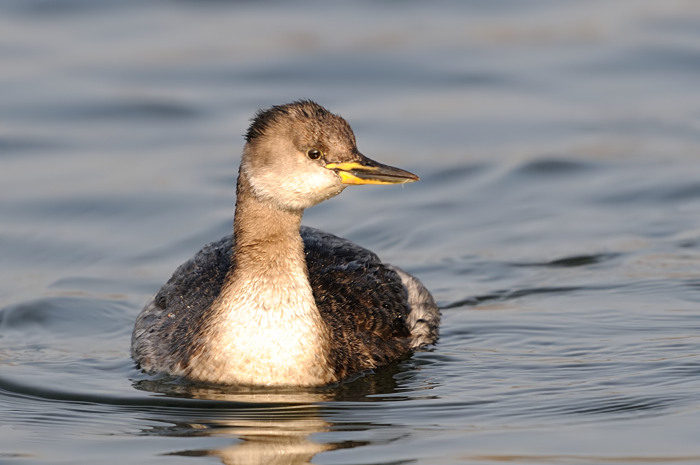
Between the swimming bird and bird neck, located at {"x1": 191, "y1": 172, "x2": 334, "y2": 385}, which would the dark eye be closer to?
the swimming bird

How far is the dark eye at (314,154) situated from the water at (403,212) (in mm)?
1614

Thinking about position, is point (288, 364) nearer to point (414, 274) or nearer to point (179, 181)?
point (414, 274)

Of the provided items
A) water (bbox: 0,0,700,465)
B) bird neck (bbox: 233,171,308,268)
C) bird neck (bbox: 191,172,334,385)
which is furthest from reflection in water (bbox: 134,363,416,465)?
bird neck (bbox: 233,171,308,268)

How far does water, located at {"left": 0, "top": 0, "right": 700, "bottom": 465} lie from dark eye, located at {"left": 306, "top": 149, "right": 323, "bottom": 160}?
1.61m

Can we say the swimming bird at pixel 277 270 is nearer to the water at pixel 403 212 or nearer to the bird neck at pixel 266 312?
the bird neck at pixel 266 312

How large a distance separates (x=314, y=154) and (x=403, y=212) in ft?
15.9

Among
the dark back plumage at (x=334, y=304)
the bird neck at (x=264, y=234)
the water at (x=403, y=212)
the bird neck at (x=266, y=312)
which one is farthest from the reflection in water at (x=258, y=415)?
the bird neck at (x=264, y=234)

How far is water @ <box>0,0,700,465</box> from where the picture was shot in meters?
9.09

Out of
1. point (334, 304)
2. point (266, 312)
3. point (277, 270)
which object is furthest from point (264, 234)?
point (334, 304)

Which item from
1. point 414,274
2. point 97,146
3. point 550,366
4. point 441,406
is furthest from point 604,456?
point 97,146

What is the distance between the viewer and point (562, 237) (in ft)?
45.5

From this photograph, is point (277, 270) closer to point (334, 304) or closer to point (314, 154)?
point (314, 154)

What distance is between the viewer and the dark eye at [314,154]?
981 cm

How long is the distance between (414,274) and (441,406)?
3.73 m
